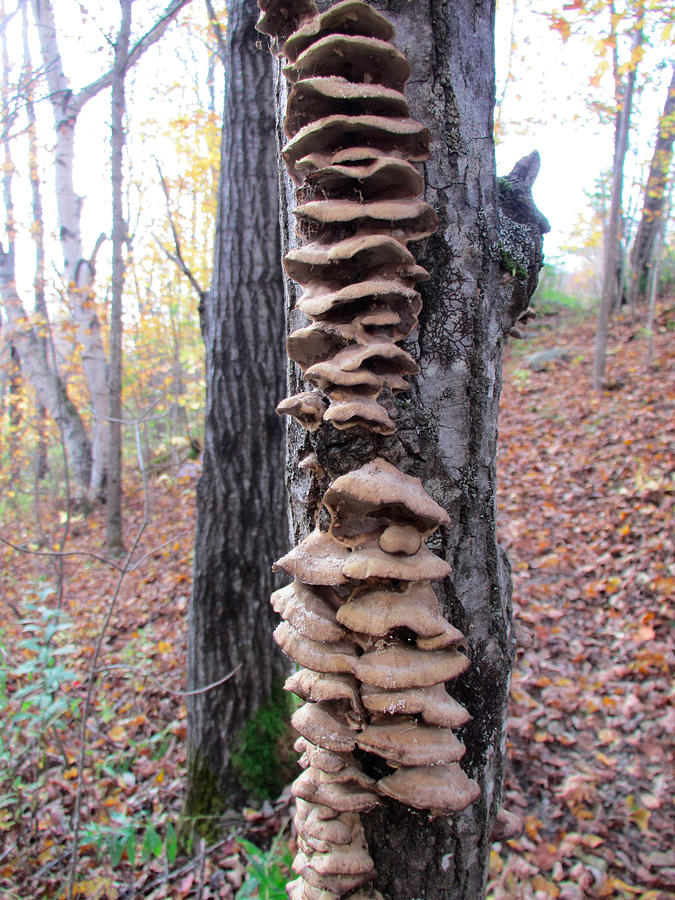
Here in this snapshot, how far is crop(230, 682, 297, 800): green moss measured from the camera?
3.48m

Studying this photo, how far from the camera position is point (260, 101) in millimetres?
3555

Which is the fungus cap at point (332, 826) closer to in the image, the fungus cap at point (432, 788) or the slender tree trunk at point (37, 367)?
the fungus cap at point (432, 788)

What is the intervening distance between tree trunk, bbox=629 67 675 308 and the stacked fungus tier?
37.0 feet

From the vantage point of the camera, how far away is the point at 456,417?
117 centimetres

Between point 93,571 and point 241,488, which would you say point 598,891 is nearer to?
point 241,488

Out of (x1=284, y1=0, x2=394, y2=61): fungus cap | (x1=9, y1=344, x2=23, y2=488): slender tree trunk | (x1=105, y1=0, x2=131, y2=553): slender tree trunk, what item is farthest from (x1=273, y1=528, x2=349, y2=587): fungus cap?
(x1=9, y1=344, x2=23, y2=488): slender tree trunk

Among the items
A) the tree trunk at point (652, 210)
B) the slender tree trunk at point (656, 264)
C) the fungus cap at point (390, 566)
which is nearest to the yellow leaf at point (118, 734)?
the fungus cap at point (390, 566)

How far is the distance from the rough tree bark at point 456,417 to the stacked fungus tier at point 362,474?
Result: 0.08 meters

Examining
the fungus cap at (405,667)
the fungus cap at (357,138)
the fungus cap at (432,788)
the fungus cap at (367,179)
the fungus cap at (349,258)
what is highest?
the fungus cap at (357,138)

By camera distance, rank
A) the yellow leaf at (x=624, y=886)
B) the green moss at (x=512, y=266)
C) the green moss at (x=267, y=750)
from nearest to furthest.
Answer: the green moss at (x=512, y=266) → the yellow leaf at (x=624, y=886) → the green moss at (x=267, y=750)

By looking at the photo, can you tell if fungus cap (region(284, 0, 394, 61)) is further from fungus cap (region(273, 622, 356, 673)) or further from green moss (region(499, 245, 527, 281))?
fungus cap (region(273, 622, 356, 673))

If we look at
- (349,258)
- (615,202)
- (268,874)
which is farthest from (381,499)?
(615,202)

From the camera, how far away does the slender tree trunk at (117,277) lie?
6211mm

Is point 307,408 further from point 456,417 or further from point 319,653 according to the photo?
point 319,653
